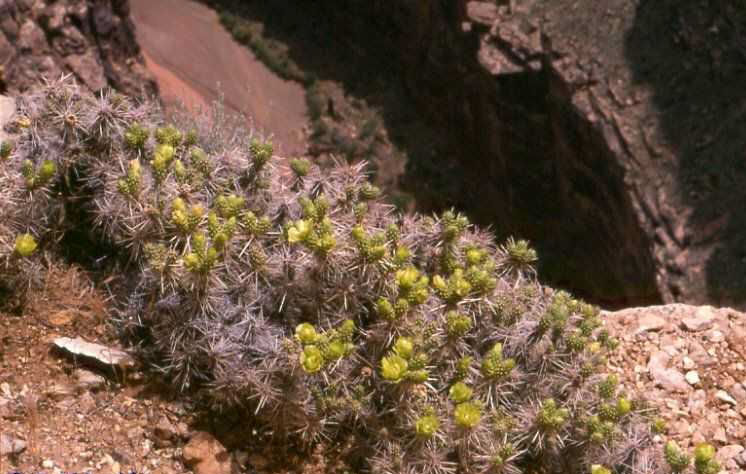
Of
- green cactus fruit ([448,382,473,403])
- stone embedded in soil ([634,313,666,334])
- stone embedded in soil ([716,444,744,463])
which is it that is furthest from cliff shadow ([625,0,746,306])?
green cactus fruit ([448,382,473,403])

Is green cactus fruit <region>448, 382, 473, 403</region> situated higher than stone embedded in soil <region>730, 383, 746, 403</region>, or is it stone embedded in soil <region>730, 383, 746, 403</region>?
stone embedded in soil <region>730, 383, 746, 403</region>

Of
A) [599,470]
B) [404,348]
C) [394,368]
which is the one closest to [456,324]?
[404,348]

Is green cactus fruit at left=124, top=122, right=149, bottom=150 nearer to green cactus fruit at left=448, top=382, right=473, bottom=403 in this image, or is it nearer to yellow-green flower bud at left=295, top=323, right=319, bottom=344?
yellow-green flower bud at left=295, top=323, right=319, bottom=344

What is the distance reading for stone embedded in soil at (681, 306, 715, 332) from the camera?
15.1 feet

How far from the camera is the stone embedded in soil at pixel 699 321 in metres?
4.61

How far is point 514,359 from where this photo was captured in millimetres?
3986

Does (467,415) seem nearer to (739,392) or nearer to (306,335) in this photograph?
(306,335)

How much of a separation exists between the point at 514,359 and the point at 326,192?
122 centimetres

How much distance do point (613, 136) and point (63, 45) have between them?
498 centimetres

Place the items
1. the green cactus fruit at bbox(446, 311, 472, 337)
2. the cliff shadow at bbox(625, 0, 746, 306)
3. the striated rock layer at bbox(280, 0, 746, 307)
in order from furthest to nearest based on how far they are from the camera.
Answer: the striated rock layer at bbox(280, 0, 746, 307), the cliff shadow at bbox(625, 0, 746, 306), the green cactus fruit at bbox(446, 311, 472, 337)

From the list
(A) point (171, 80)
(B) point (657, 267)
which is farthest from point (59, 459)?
(A) point (171, 80)

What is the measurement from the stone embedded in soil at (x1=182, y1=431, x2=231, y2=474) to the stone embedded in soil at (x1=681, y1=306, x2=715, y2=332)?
2528 mm

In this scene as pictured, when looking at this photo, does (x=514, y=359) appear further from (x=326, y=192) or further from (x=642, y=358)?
(x=326, y=192)

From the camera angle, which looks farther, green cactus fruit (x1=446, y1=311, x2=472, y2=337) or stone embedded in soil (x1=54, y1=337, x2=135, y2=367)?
stone embedded in soil (x1=54, y1=337, x2=135, y2=367)
